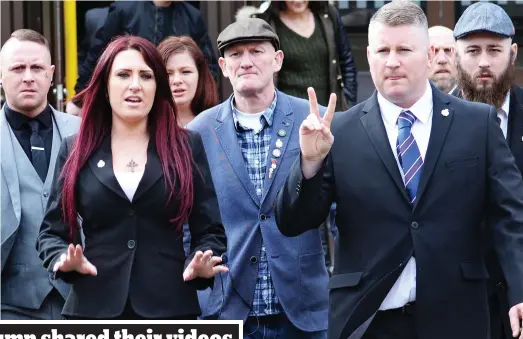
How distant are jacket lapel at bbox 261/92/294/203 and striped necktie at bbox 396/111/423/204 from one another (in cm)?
107

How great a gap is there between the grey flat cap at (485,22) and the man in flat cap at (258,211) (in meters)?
0.98

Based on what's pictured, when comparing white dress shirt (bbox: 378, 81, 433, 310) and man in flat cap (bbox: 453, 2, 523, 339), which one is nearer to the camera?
white dress shirt (bbox: 378, 81, 433, 310)

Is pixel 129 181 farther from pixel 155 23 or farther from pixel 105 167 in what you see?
pixel 155 23

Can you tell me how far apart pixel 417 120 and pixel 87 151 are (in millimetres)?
1451

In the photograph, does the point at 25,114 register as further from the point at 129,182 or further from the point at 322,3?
the point at 322,3

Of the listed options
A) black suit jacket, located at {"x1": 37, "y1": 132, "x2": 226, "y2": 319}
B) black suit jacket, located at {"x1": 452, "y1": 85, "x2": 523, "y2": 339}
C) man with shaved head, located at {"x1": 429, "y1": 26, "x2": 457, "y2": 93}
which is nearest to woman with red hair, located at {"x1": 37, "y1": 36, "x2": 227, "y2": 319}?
black suit jacket, located at {"x1": 37, "y1": 132, "x2": 226, "y2": 319}

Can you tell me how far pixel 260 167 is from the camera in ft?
21.4

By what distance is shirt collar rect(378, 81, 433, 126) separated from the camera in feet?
18.2

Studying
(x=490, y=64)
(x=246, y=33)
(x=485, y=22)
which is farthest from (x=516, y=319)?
(x=246, y=33)

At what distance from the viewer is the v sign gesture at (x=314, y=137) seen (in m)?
5.18

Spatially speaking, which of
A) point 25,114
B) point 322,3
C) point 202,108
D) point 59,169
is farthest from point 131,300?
point 322,3

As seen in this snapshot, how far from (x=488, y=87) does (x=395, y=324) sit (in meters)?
1.90

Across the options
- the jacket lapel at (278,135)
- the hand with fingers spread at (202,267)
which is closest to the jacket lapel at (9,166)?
the jacket lapel at (278,135)

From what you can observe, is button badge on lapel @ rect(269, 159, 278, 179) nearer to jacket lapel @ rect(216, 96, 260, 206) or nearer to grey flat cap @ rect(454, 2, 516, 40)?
jacket lapel @ rect(216, 96, 260, 206)
